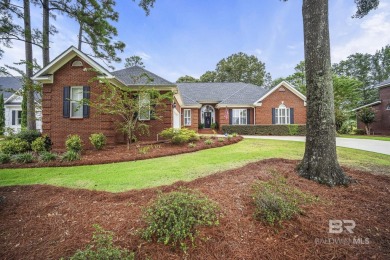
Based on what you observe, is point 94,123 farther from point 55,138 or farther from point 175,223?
point 175,223

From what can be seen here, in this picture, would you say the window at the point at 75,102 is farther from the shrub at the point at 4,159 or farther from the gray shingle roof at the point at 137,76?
the shrub at the point at 4,159

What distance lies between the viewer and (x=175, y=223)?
7.52 ft

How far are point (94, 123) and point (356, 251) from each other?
1159cm

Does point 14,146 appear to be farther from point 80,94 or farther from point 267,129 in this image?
point 267,129

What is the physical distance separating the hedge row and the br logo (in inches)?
635

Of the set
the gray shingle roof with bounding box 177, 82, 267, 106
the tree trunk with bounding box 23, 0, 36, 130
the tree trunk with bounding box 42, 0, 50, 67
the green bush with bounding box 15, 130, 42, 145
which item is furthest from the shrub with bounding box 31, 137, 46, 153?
the gray shingle roof with bounding box 177, 82, 267, 106

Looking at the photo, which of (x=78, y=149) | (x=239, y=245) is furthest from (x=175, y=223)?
(x=78, y=149)

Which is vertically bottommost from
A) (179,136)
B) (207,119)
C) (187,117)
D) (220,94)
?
(179,136)

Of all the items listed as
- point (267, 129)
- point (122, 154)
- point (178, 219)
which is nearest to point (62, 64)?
point (122, 154)

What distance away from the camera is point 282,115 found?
776 inches

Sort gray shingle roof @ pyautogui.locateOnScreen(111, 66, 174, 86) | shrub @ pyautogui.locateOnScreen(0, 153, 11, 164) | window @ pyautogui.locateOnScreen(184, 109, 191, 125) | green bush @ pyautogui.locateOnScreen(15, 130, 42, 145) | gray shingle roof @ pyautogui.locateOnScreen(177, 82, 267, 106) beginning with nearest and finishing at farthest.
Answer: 1. shrub @ pyautogui.locateOnScreen(0, 153, 11, 164)
2. green bush @ pyautogui.locateOnScreen(15, 130, 42, 145)
3. gray shingle roof @ pyautogui.locateOnScreen(111, 66, 174, 86)
4. gray shingle roof @ pyautogui.locateOnScreen(177, 82, 267, 106)
5. window @ pyautogui.locateOnScreen(184, 109, 191, 125)

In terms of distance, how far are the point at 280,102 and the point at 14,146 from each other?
72.7 feet

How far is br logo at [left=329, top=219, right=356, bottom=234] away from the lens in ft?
8.19

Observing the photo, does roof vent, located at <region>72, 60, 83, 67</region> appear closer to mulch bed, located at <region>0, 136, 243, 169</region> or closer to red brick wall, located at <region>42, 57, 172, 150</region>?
red brick wall, located at <region>42, 57, 172, 150</region>
